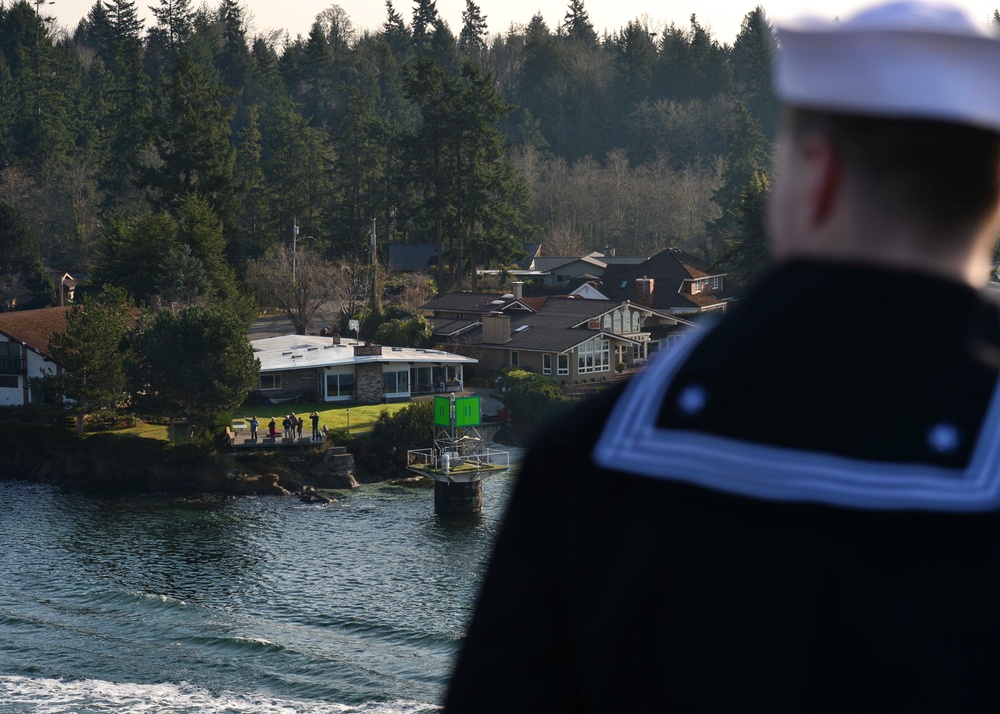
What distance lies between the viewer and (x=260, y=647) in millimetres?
19250

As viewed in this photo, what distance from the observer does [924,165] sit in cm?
86

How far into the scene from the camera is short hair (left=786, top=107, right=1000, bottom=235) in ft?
2.81

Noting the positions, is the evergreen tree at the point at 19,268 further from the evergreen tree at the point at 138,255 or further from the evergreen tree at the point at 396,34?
the evergreen tree at the point at 396,34

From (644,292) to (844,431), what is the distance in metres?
46.7

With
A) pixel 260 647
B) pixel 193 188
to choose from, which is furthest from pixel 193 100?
pixel 260 647

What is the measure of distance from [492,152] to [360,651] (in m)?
31.6

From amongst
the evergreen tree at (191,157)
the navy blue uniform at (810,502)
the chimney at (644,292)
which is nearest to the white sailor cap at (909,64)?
the navy blue uniform at (810,502)

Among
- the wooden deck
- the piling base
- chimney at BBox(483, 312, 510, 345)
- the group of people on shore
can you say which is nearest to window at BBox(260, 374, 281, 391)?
the group of people on shore

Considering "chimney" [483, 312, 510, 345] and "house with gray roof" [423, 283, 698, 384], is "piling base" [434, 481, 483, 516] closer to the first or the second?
"house with gray roof" [423, 283, 698, 384]

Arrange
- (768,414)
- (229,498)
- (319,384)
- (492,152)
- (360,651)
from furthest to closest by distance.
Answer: (492,152) < (319,384) < (229,498) < (360,651) < (768,414)

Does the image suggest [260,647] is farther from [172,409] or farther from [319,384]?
[319,384]

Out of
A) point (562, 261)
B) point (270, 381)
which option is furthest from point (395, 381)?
point (562, 261)

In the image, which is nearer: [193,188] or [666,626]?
[666,626]

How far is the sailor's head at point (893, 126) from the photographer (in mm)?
833
